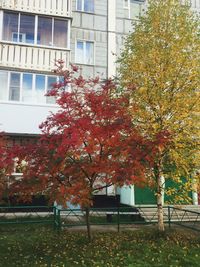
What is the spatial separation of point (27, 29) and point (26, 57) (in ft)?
5.68

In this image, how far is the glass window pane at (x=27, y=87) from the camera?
53.1 feet

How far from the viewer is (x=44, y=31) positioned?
1717 centimetres

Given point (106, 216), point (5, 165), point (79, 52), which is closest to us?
point (5, 165)

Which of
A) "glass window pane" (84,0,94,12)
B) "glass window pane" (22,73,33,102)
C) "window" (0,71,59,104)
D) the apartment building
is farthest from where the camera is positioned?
"glass window pane" (84,0,94,12)

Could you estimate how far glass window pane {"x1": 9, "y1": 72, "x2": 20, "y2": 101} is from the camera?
1609 centimetres

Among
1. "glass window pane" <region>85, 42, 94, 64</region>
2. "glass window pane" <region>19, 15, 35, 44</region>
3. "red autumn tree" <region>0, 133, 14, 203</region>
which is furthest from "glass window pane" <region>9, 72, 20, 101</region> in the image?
"red autumn tree" <region>0, 133, 14, 203</region>

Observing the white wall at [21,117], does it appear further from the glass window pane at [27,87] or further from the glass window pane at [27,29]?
the glass window pane at [27,29]

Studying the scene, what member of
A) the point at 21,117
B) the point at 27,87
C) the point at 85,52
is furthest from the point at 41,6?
the point at 21,117

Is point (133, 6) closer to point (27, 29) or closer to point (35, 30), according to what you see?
point (35, 30)

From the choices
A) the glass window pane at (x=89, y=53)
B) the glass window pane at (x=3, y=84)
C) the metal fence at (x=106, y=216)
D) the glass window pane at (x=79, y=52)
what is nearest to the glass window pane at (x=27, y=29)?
the glass window pane at (x=3, y=84)

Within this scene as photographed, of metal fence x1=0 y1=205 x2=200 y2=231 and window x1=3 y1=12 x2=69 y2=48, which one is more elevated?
window x1=3 y1=12 x2=69 y2=48

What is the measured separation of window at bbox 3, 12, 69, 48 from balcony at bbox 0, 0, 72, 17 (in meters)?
0.31

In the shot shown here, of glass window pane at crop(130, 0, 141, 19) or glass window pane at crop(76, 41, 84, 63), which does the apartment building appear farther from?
glass window pane at crop(130, 0, 141, 19)

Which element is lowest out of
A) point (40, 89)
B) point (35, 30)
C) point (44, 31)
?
point (40, 89)
